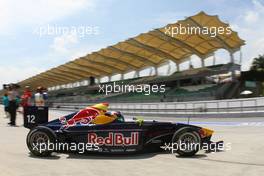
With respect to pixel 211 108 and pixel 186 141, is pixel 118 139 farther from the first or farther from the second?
pixel 211 108

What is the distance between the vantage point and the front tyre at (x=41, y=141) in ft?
26.7

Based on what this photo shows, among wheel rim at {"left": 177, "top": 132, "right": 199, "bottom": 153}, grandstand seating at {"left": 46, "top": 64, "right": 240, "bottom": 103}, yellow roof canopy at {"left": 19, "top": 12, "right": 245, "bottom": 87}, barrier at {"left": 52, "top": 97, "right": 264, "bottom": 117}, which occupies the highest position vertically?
yellow roof canopy at {"left": 19, "top": 12, "right": 245, "bottom": 87}

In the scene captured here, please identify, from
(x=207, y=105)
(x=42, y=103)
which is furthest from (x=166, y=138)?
(x=207, y=105)

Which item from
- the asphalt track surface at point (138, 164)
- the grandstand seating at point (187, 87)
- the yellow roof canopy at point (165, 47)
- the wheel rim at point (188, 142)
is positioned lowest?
the asphalt track surface at point (138, 164)

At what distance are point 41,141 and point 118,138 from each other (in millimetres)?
1587

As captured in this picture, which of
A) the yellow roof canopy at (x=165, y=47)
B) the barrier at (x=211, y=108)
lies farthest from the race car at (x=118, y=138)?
the yellow roof canopy at (x=165, y=47)

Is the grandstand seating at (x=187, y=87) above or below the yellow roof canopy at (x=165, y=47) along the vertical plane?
below

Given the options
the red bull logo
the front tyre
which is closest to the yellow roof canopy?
the red bull logo

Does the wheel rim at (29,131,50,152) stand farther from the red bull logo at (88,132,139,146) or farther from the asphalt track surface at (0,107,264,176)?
the red bull logo at (88,132,139,146)

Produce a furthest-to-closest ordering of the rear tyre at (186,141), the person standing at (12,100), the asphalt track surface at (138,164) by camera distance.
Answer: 1. the person standing at (12,100)
2. the rear tyre at (186,141)
3. the asphalt track surface at (138,164)

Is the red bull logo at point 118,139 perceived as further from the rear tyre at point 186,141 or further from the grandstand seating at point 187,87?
the grandstand seating at point 187,87

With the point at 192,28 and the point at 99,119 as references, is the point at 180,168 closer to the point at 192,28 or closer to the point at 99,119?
the point at 99,119

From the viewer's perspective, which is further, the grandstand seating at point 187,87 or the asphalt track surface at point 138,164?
the grandstand seating at point 187,87

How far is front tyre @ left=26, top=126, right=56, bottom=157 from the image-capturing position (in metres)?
8.12
